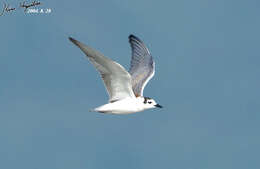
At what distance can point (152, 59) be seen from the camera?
69.3 ft

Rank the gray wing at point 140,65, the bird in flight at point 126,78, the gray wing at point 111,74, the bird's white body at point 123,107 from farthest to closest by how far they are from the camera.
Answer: the gray wing at point 140,65, the bird's white body at point 123,107, the bird in flight at point 126,78, the gray wing at point 111,74

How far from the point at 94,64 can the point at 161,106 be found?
3461 millimetres

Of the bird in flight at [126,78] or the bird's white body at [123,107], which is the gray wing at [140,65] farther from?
the bird's white body at [123,107]

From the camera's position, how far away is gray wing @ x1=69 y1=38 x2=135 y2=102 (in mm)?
16188

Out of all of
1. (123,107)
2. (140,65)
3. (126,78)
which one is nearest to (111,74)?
(126,78)

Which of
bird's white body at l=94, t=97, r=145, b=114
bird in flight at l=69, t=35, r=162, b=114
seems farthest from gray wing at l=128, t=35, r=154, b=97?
bird's white body at l=94, t=97, r=145, b=114

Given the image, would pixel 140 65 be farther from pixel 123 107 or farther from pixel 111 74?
pixel 111 74

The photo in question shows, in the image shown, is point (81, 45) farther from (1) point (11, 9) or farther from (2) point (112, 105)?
(1) point (11, 9)

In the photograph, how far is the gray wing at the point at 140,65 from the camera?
19766mm

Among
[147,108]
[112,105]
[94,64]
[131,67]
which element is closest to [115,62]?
[94,64]

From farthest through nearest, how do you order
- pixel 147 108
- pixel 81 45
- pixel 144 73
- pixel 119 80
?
pixel 144 73, pixel 147 108, pixel 119 80, pixel 81 45

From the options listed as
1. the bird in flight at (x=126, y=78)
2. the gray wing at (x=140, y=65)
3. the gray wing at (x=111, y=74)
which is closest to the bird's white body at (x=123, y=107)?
the bird in flight at (x=126, y=78)

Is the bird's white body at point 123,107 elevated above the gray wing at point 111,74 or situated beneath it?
situated beneath

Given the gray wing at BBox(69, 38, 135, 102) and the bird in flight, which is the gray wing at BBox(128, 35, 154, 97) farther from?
the gray wing at BBox(69, 38, 135, 102)
